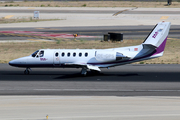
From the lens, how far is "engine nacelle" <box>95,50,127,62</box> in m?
25.9

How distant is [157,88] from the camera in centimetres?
2209

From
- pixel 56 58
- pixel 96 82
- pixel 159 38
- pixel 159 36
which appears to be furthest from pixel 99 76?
pixel 159 36

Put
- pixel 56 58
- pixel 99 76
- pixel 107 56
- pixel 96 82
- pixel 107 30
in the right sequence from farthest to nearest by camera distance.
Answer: pixel 107 30 < pixel 56 58 < pixel 99 76 < pixel 107 56 < pixel 96 82

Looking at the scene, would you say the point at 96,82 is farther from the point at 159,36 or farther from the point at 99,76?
the point at 159,36

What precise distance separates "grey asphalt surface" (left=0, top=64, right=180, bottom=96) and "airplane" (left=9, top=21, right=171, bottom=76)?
3.44 ft

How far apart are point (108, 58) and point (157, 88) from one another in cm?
569

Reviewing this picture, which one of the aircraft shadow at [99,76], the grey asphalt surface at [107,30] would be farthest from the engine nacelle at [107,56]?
the grey asphalt surface at [107,30]

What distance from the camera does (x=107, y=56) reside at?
26.1 meters

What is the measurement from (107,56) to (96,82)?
312 cm

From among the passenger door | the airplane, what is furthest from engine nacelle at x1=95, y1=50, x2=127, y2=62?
the passenger door

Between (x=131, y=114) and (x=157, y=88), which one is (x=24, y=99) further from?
(x=157, y=88)

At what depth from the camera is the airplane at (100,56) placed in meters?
26.0

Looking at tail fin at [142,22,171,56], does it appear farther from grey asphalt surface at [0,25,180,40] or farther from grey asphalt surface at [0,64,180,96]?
grey asphalt surface at [0,25,180,40]

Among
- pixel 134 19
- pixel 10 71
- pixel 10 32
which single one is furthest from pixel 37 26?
pixel 10 71
